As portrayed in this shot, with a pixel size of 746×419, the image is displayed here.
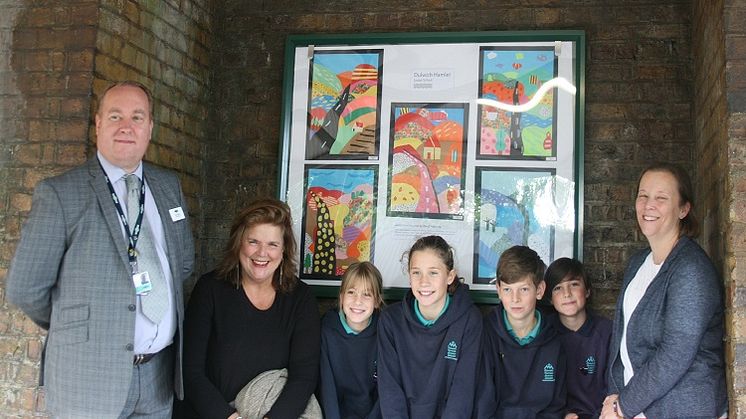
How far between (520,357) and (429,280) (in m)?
0.54

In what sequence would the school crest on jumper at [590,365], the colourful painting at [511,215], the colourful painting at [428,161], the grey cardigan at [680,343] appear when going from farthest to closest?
the colourful painting at [428,161]
the colourful painting at [511,215]
the school crest on jumper at [590,365]
the grey cardigan at [680,343]

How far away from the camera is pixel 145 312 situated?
2.71m

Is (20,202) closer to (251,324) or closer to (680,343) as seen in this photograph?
(251,324)

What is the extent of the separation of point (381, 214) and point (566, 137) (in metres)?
1.07

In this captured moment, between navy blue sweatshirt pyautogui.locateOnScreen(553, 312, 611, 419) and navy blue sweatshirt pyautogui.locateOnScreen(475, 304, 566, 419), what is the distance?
0.28 ft

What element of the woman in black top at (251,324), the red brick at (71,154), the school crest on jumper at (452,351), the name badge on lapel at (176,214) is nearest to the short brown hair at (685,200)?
the school crest on jumper at (452,351)

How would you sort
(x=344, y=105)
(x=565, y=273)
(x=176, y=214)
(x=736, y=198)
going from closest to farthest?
(x=736, y=198)
(x=176, y=214)
(x=565, y=273)
(x=344, y=105)

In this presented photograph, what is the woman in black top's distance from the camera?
312 cm

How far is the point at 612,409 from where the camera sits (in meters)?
2.80

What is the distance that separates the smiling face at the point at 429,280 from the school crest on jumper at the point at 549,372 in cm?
54

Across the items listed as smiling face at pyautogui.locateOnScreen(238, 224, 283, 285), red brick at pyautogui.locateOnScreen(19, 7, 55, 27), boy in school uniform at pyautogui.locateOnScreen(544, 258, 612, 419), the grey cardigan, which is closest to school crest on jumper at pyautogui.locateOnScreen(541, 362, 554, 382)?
boy in school uniform at pyautogui.locateOnScreen(544, 258, 612, 419)

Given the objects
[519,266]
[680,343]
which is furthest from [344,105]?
[680,343]

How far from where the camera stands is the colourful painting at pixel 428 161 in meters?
3.90

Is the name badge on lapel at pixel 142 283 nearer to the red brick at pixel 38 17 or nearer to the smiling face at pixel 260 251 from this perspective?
the smiling face at pixel 260 251
